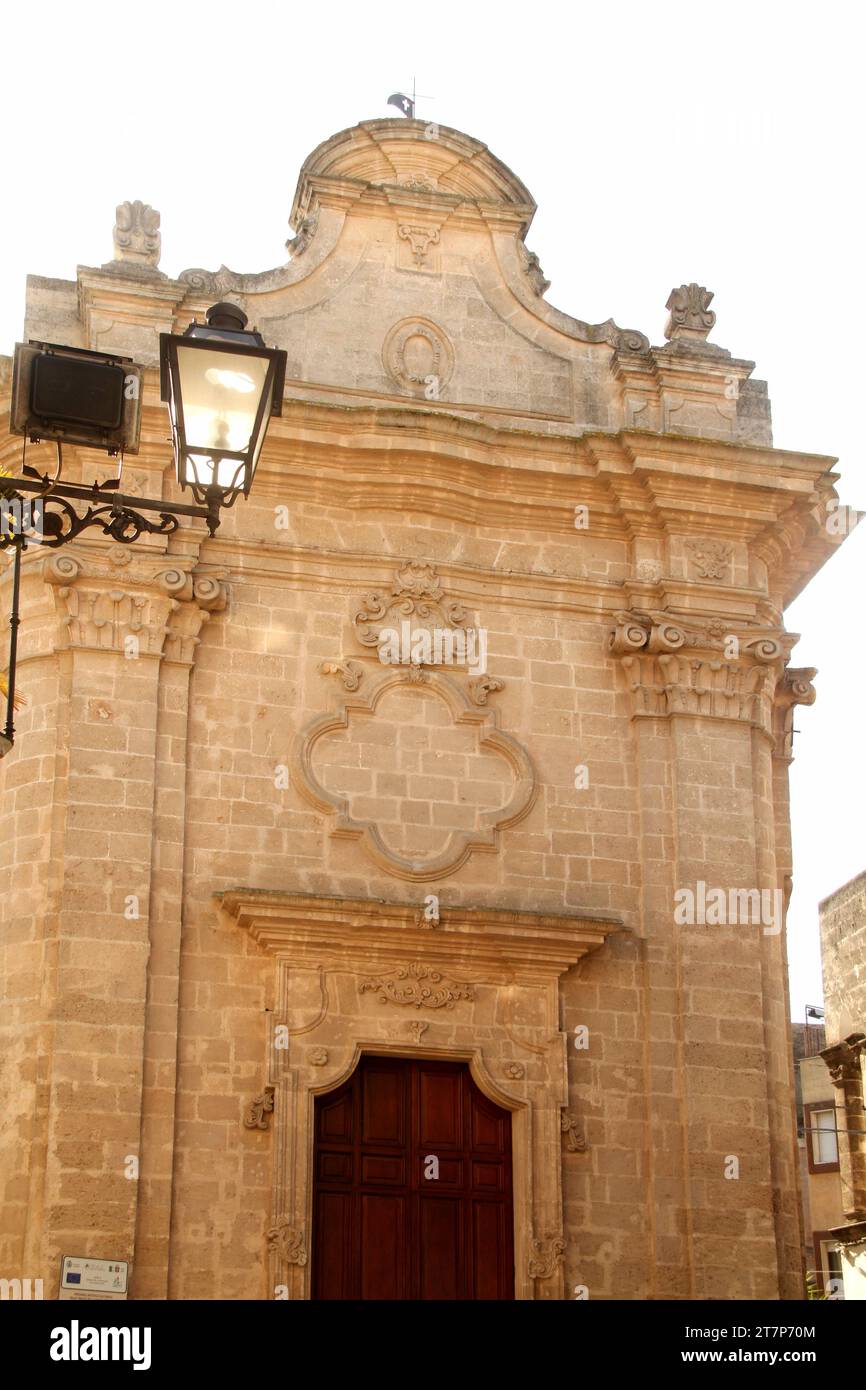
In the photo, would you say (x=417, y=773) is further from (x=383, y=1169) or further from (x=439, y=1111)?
(x=383, y=1169)

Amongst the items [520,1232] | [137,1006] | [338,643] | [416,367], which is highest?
[416,367]

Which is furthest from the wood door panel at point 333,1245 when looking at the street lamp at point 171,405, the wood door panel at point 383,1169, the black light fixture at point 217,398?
the black light fixture at point 217,398

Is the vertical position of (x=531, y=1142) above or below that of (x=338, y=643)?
below

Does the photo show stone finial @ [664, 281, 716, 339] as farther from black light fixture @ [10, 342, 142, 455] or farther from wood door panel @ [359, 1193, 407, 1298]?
black light fixture @ [10, 342, 142, 455]

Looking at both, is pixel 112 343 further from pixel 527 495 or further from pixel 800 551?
pixel 800 551

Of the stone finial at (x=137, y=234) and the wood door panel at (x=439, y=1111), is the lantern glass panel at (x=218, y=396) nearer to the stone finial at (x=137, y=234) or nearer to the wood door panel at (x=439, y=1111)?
the wood door panel at (x=439, y=1111)

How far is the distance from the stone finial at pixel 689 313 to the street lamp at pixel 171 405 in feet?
28.3

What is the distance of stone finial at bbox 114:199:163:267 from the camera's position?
15.2 meters

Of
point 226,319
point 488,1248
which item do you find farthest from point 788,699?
point 226,319

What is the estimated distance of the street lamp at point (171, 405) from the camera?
25.5ft

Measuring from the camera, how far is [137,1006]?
523 inches

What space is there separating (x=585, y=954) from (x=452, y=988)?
3.10ft

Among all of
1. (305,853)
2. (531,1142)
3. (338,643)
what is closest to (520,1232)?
(531,1142)

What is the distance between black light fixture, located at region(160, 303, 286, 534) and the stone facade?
606cm
